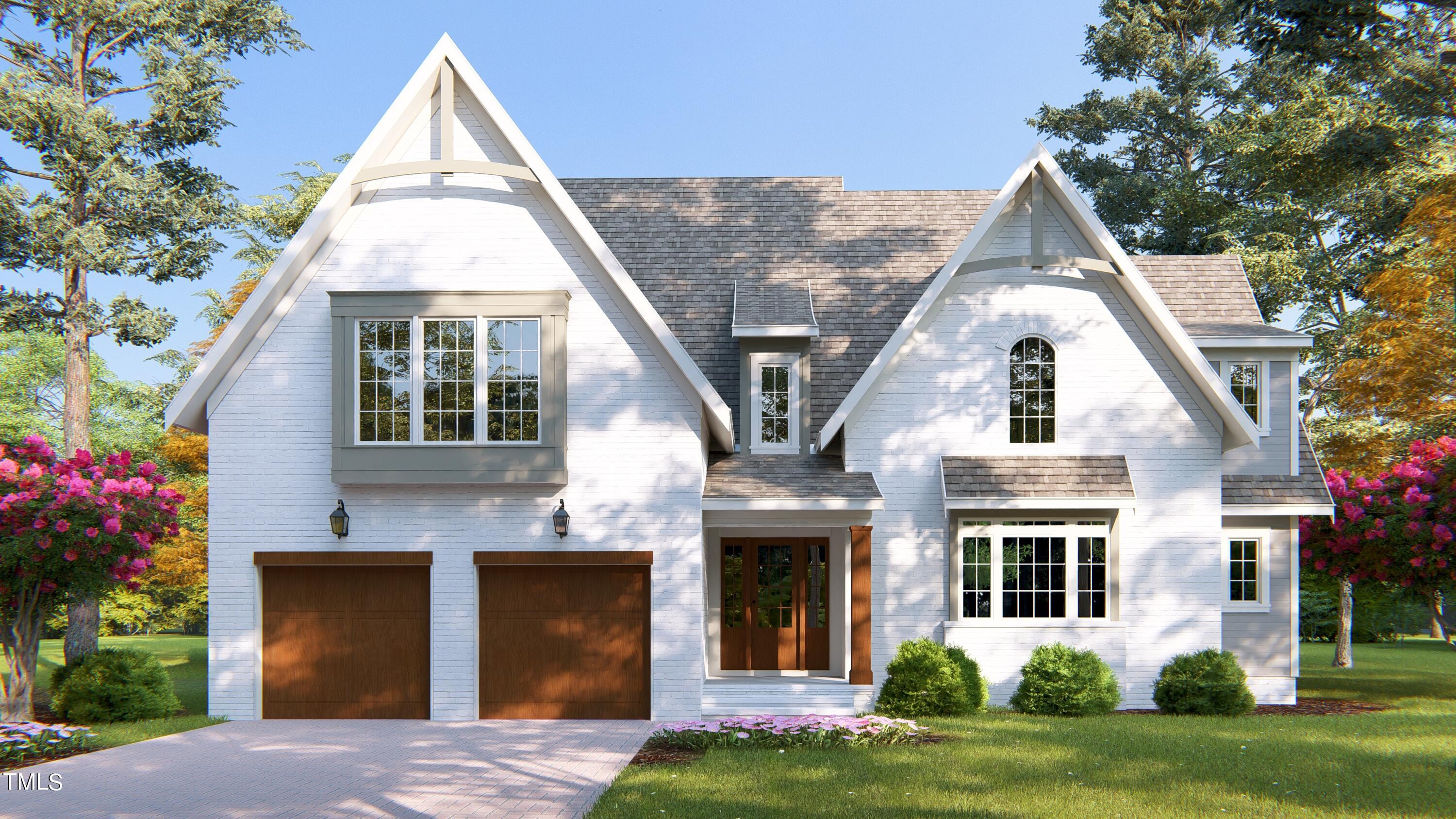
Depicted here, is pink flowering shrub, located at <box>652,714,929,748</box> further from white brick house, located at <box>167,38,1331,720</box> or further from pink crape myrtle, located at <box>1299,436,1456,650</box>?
pink crape myrtle, located at <box>1299,436,1456,650</box>

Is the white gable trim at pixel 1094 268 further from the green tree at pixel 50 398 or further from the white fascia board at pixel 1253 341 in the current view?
the green tree at pixel 50 398

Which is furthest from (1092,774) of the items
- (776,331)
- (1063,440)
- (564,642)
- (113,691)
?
(113,691)

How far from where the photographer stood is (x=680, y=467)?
1335cm

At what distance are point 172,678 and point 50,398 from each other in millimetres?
30975

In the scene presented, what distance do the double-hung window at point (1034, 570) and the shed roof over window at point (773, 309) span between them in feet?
13.2

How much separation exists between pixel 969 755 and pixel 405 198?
1020cm

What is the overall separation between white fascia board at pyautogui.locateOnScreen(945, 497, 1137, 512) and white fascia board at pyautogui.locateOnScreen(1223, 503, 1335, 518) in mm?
2480

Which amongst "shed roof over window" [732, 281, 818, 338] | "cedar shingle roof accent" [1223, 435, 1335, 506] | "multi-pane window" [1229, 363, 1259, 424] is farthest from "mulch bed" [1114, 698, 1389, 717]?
"shed roof over window" [732, 281, 818, 338]

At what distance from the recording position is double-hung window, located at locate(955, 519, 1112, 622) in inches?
575

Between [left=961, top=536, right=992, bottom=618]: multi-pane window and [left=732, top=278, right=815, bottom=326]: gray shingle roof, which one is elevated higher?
[left=732, top=278, right=815, bottom=326]: gray shingle roof

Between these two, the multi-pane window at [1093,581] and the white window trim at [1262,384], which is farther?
the white window trim at [1262,384]

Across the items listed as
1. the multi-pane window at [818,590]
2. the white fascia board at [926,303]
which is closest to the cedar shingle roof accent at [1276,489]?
the white fascia board at [926,303]

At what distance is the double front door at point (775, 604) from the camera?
1582 cm

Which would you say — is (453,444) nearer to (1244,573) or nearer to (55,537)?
(55,537)
